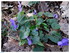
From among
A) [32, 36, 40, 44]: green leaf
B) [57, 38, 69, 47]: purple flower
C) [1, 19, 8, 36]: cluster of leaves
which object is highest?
[1, 19, 8, 36]: cluster of leaves

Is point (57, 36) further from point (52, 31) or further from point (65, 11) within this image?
point (65, 11)

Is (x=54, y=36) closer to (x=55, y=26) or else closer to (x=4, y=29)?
(x=55, y=26)

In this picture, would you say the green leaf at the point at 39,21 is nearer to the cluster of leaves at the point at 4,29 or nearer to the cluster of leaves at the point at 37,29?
the cluster of leaves at the point at 37,29

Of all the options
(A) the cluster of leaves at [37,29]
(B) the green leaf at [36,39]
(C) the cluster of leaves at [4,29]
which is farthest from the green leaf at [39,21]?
(C) the cluster of leaves at [4,29]

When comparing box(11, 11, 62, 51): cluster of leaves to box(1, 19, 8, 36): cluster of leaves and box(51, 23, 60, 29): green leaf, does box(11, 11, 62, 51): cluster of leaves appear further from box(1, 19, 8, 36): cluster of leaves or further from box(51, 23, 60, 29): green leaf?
box(1, 19, 8, 36): cluster of leaves

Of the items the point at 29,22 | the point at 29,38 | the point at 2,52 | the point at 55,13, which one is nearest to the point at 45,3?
the point at 55,13

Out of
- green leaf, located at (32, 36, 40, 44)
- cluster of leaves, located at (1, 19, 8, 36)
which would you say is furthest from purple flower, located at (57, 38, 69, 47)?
cluster of leaves, located at (1, 19, 8, 36)

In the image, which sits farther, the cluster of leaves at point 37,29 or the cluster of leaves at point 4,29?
the cluster of leaves at point 4,29

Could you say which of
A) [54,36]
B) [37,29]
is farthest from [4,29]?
[54,36]
